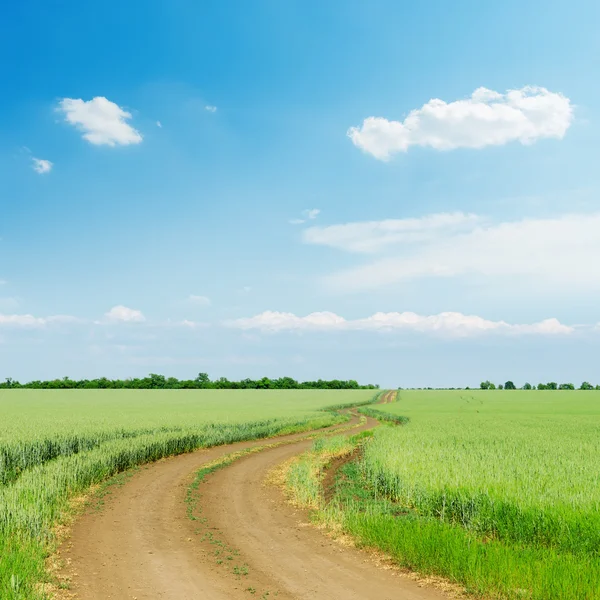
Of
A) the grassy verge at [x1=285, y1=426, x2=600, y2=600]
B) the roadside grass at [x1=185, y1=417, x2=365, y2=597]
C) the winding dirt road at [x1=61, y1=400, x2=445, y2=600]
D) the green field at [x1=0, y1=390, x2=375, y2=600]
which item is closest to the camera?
the grassy verge at [x1=285, y1=426, x2=600, y2=600]

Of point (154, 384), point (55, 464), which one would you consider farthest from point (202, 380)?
point (55, 464)

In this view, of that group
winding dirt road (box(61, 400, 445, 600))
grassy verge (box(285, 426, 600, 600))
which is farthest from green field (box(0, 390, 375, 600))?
grassy verge (box(285, 426, 600, 600))

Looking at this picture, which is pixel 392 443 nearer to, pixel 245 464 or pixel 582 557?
pixel 245 464

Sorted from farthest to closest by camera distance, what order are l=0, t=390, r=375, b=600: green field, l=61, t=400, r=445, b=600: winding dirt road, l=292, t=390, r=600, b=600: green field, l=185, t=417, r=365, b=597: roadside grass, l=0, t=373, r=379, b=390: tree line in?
l=0, t=373, r=379, b=390: tree line, l=185, t=417, r=365, b=597: roadside grass, l=0, t=390, r=375, b=600: green field, l=61, t=400, r=445, b=600: winding dirt road, l=292, t=390, r=600, b=600: green field

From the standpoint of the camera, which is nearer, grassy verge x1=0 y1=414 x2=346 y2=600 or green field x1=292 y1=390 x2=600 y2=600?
green field x1=292 y1=390 x2=600 y2=600

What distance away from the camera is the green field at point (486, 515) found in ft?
33.5

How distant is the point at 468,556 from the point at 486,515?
13.5 feet

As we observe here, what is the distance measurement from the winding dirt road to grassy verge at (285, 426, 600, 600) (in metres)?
0.67

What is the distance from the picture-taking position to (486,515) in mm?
14617

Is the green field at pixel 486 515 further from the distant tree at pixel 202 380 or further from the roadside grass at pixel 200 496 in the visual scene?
the distant tree at pixel 202 380

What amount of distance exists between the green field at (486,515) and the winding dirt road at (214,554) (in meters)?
0.97

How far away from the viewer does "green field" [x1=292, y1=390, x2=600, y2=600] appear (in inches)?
402

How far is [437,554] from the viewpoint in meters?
11.5

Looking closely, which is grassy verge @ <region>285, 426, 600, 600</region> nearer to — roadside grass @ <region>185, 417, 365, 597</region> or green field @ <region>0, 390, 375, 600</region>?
roadside grass @ <region>185, 417, 365, 597</region>
